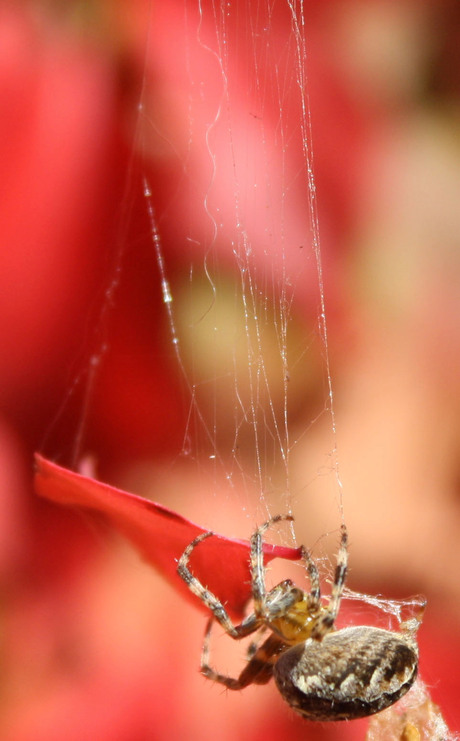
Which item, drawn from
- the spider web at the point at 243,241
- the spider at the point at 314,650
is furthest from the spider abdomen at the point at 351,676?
the spider web at the point at 243,241

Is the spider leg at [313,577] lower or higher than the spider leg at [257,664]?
higher

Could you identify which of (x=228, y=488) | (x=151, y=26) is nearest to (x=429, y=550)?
(x=228, y=488)

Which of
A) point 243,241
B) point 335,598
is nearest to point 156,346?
point 243,241

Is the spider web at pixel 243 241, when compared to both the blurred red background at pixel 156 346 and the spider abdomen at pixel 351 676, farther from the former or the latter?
the spider abdomen at pixel 351 676

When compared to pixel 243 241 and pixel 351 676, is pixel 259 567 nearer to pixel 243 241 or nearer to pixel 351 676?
pixel 351 676

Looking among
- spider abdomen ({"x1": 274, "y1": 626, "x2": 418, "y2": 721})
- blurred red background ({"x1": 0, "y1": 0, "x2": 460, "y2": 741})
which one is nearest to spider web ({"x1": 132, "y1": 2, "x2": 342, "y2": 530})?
blurred red background ({"x1": 0, "y1": 0, "x2": 460, "y2": 741})

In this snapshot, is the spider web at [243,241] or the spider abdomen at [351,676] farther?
the spider web at [243,241]
